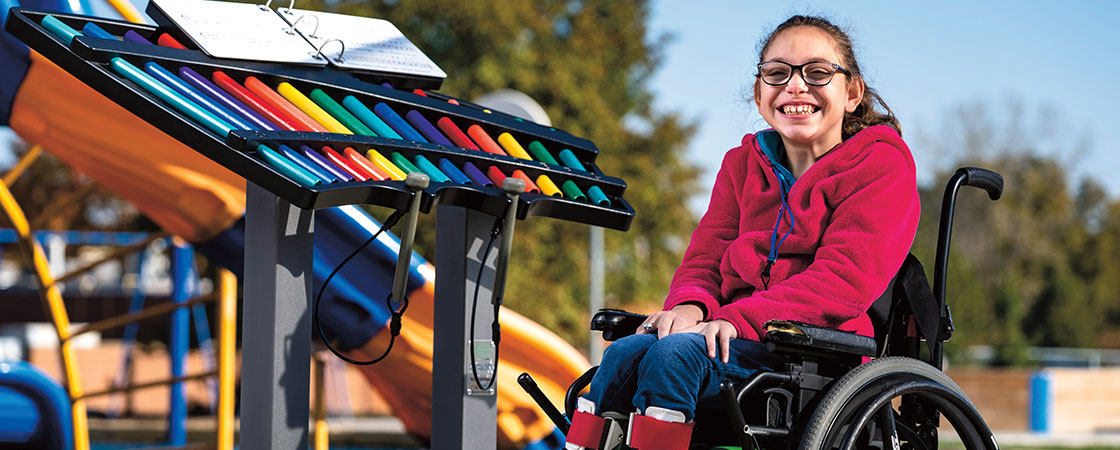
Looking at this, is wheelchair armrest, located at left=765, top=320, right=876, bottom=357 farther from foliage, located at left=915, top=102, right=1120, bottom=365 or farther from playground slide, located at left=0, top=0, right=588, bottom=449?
foliage, located at left=915, top=102, right=1120, bottom=365

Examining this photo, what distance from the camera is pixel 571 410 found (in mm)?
2461

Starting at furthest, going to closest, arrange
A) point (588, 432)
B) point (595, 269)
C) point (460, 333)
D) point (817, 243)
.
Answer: point (595, 269), point (460, 333), point (817, 243), point (588, 432)

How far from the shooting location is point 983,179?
2678 millimetres

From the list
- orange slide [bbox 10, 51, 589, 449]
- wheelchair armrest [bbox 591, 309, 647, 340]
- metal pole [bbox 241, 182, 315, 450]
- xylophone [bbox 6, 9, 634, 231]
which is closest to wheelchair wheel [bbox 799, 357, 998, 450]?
wheelchair armrest [bbox 591, 309, 647, 340]

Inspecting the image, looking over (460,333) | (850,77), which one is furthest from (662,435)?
(850,77)

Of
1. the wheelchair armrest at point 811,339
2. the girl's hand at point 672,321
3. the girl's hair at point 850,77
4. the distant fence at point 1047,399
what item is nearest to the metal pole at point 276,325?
the girl's hand at point 672,321

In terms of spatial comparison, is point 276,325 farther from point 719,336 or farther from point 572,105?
point 572,105

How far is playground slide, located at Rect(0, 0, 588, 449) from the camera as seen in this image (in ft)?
13.2

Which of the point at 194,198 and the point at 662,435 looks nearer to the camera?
the point at 662,435

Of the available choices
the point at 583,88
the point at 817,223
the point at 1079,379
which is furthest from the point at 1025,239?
the point at 817,223

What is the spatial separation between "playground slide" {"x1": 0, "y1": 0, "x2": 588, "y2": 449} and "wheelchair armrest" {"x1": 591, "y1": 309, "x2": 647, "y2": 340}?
1.64 m

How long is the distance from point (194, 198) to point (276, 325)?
6.75 feet

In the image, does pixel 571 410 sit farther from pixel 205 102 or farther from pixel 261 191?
pixel 205 102

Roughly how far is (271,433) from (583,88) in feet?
42.3
